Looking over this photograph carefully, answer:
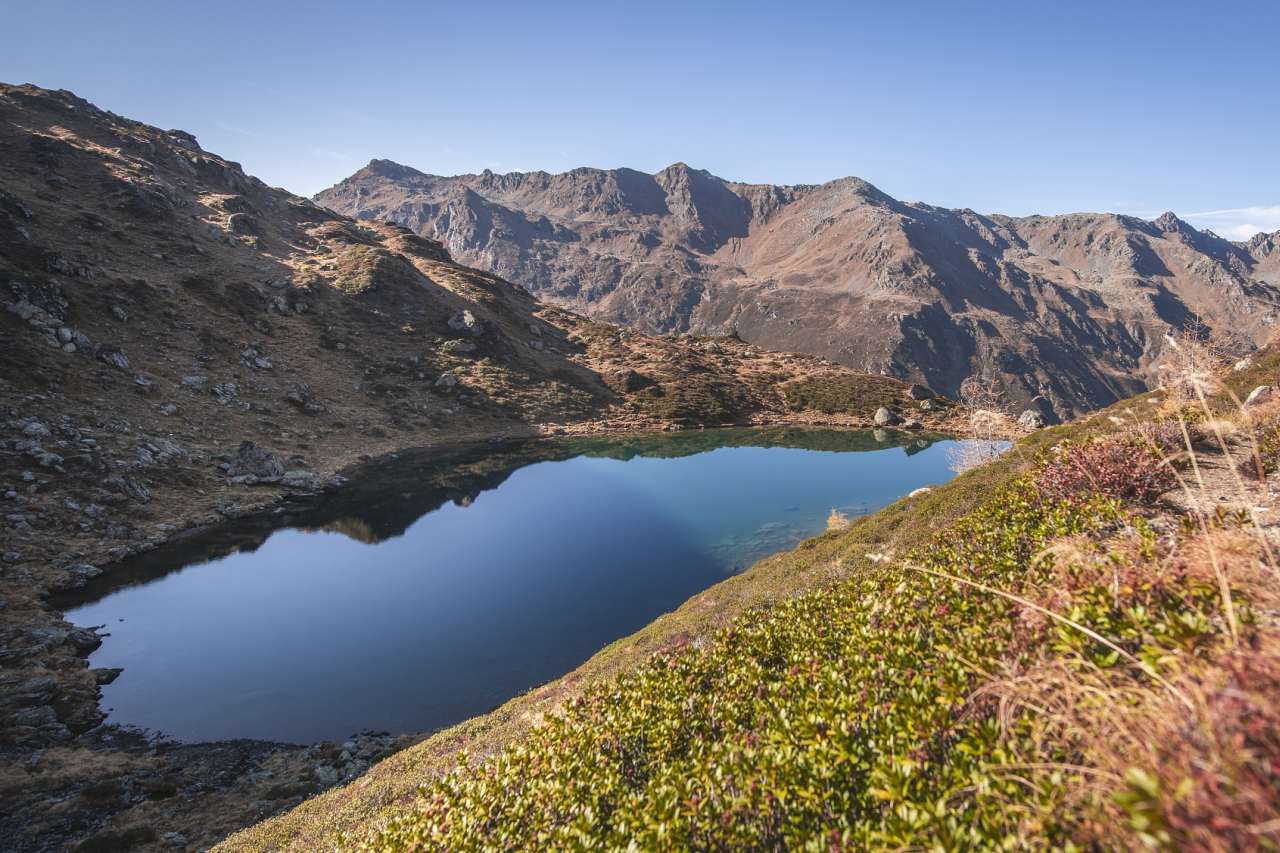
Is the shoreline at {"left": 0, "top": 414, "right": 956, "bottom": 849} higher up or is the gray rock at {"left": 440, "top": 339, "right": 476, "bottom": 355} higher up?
the gray rock at {"left": 440, "top": 339, "right": 476, "bottom": 355}

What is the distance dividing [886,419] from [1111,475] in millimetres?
94905

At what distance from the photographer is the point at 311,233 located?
138 meters

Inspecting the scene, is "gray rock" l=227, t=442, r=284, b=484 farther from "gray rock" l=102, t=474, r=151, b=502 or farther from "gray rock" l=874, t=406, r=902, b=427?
"gray rock" l=874, t=406, r=902, b=427

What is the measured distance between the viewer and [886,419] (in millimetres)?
99625

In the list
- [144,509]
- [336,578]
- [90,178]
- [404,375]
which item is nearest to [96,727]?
[336,578]

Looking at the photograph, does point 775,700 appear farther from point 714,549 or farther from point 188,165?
point 188,165

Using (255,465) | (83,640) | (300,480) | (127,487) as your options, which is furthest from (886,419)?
(83,640)

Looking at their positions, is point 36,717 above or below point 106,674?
above

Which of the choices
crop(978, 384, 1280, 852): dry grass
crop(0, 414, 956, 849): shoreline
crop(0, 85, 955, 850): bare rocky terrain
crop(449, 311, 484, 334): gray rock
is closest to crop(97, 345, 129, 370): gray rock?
crop(0, 85, 955, 850): bare rocky terrain

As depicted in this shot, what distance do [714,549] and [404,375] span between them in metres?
72.4

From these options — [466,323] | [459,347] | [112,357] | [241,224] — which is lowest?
[112,357]

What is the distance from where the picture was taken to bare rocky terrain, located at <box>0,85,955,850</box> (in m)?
20.6

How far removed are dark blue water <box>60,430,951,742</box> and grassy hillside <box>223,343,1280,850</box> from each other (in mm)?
15241

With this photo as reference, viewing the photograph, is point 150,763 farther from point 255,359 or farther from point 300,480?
point 255,359
